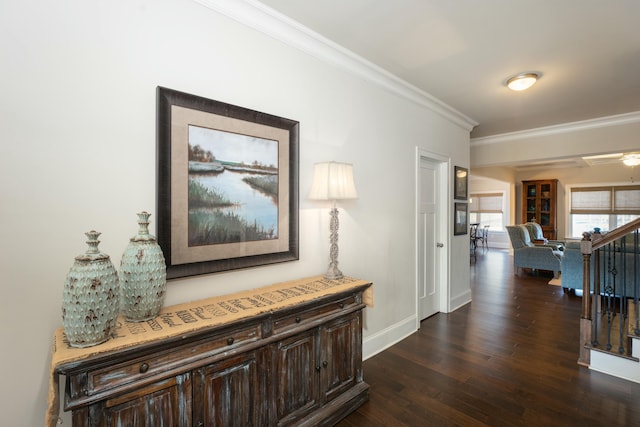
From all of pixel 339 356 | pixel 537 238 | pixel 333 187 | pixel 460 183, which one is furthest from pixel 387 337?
pixel 537 238

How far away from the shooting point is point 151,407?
49.5 inches

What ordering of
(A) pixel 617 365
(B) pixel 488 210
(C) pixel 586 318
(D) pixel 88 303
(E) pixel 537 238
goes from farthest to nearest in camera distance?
(B) pixel 488 210
(E) pixel 537 238
(C) pixel 586 318
(A) pixel 617 365
(D) pixel 88 303

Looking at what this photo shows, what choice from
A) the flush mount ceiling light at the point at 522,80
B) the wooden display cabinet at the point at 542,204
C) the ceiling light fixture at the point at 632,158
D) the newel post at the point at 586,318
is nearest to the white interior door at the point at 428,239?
the flush mount ceiling light at the point at 522,80

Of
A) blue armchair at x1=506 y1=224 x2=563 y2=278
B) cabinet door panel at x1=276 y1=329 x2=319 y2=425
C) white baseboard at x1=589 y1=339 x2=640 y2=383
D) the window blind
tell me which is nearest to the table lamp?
cabinet door panel at x1=276 y1=329 x2=319 y2=425

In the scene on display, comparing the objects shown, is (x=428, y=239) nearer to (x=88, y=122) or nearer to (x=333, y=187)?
(x=333, y=187)

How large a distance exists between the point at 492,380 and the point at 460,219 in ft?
8.03

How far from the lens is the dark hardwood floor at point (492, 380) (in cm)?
207

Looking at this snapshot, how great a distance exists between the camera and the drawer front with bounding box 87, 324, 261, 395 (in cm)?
114

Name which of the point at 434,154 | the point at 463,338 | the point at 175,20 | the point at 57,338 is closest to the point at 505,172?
the point at 434,154

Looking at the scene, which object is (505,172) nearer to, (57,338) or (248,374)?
(248,374)

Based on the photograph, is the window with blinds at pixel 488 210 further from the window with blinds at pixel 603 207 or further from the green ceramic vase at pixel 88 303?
the green ceramic vase at pixel 88 303

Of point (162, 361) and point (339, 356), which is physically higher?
point (162, 361)

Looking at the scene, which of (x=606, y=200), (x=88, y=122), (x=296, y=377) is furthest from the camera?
(x=606, y=200)

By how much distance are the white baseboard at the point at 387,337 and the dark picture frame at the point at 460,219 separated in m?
1.58
